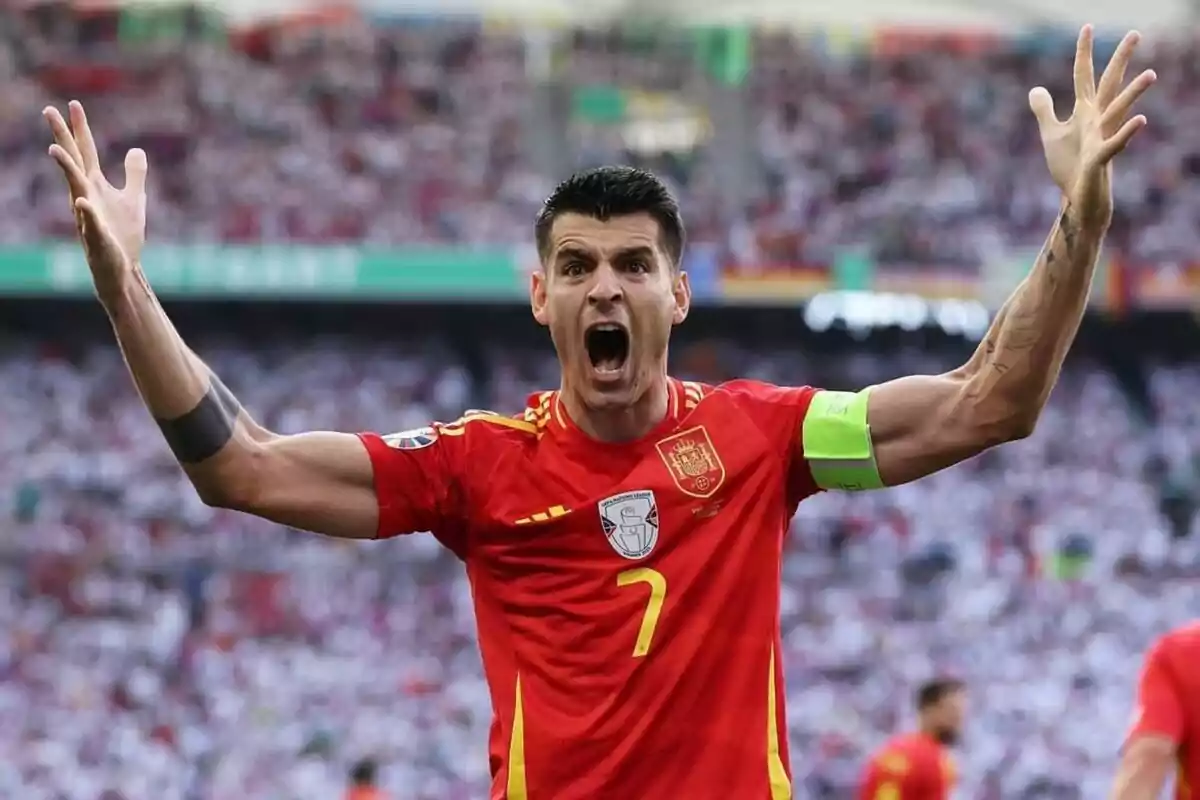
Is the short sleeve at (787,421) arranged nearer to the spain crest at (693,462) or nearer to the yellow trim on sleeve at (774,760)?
the spain crest at (693,462)

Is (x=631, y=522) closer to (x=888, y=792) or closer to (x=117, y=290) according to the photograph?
(x=117, y=290)

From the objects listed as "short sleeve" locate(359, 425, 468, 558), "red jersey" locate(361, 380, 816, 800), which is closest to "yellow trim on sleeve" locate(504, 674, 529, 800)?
"red jersey" locate(361, 380, 816, 800)

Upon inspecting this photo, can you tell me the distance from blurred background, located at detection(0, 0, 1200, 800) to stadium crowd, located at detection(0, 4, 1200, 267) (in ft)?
0.20

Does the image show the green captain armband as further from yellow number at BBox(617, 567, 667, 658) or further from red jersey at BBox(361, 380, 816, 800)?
yellow number at BBox(617, 567, 667, 658)

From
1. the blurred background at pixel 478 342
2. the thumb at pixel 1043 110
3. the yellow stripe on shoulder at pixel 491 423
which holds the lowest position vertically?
the yellow stripe on shoulder at pixel 491 423

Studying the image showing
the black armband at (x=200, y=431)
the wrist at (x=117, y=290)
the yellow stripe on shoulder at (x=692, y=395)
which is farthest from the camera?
the yellow stripe on shoulder at (x=692, y=395)

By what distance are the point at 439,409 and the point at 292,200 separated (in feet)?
10.2

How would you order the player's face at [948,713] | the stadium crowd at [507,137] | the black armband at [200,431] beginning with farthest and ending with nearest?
1. the stadium crowd at [507,137]
2. the player's face at [948,713]
3. the black armband at [200,431]

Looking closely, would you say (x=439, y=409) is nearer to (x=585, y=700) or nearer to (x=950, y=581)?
(x=950, y=581)

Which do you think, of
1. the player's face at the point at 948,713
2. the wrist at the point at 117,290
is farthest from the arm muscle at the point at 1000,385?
the player's face at the point at 948,713

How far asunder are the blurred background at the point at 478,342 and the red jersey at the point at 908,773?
7.44 metres

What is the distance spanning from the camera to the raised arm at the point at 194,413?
10.3ft

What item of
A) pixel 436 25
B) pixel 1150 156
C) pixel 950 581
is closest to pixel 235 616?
pixel 950 581

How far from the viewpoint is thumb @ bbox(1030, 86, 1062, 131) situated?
126 inches
